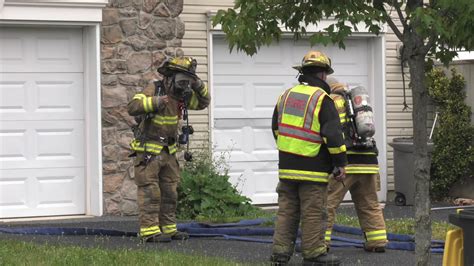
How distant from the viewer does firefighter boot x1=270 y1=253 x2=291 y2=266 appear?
1005 centimetres

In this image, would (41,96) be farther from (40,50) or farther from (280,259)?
(280,259)

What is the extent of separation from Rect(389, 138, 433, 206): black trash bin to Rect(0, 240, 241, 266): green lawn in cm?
650

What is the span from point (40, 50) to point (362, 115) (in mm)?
5115

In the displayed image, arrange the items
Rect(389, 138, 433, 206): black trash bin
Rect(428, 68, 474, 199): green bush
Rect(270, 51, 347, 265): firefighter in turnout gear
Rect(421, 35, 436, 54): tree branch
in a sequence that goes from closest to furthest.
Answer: Rect(421, 35, 436, 54): tree branch < Rect(270, 51, 347, 265): firefighter in turnout gear < Rect(389, 138, 433, 206): black trash bin < Rect(428, 68, 474, 199): green bush

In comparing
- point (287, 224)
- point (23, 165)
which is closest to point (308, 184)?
point (287, 224)

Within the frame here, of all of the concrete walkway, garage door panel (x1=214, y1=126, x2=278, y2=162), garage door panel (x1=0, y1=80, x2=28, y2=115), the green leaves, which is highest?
the green leaves

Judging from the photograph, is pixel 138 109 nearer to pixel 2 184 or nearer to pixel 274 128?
pixel 274 128

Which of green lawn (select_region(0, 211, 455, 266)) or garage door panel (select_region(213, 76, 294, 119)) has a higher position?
garage door panel (select_region(213, 76, 294, 119))

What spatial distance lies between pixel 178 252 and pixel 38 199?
3.96 metres

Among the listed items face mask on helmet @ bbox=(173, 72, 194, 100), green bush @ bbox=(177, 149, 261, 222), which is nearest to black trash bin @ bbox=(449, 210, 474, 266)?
face mask on helmet @ bbox=(173, 72, 194, 100)

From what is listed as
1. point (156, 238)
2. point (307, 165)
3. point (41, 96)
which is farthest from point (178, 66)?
point (41, 96)

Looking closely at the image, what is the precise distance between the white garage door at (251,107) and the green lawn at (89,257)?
5295mm

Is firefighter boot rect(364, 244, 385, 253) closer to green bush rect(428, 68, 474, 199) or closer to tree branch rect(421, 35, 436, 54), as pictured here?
tree branch rect(421, 35, 436, 54)

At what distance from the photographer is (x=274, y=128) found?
1043 cm
